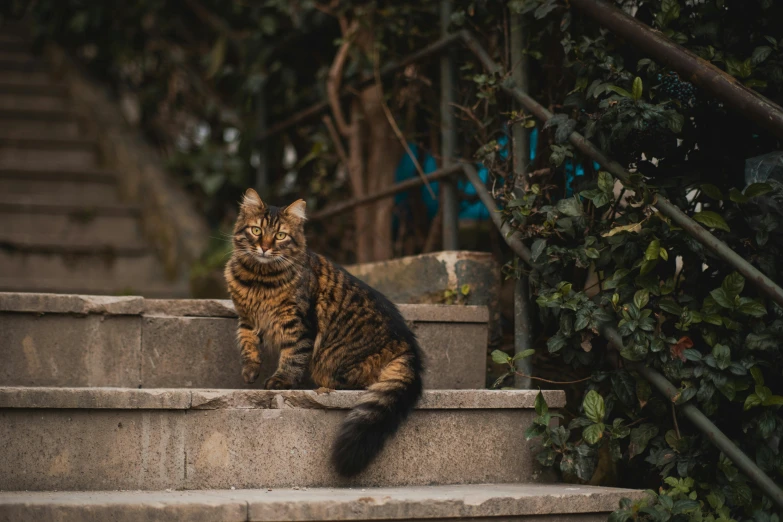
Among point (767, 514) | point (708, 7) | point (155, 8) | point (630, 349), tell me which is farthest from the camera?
point (155, 8)

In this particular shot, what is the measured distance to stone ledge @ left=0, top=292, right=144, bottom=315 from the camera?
3.17 metres

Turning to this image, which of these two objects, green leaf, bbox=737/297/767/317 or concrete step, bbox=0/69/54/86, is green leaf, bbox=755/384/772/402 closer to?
green leaf, bbox=737/297/767/317

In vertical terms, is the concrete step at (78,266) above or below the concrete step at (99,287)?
above

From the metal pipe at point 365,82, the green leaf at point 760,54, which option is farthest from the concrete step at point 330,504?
the metal pipe at point 365,82

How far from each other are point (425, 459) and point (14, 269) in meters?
3.59

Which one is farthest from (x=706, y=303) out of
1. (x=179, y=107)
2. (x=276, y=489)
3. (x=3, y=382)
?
(x=179, y=107)

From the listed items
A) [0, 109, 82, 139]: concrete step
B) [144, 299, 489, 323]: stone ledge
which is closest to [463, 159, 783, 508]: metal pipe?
[144, 299, 489, 323]: stone ledge

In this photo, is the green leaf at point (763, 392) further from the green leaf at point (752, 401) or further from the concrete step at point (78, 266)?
the concrete step at point (78, 266)

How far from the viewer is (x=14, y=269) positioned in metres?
5.56

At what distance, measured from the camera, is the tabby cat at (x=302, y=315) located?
3215 millimetres

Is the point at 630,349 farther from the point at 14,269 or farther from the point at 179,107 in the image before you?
the point at 179,107

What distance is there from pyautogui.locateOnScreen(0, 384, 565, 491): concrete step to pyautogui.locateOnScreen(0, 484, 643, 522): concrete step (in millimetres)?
88

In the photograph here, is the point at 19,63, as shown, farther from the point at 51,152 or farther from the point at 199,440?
the point at 199,440

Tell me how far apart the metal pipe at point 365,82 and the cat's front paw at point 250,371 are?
1690 mm
